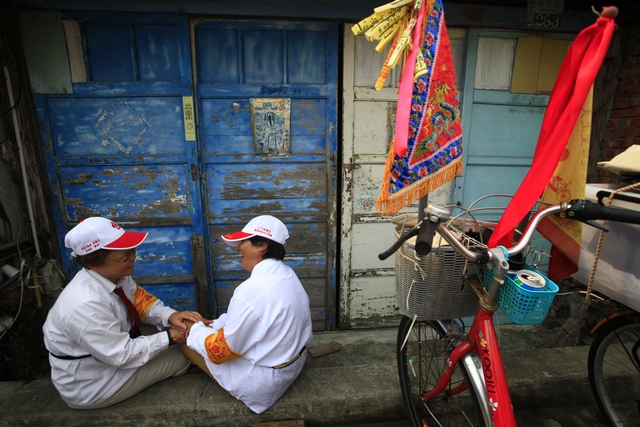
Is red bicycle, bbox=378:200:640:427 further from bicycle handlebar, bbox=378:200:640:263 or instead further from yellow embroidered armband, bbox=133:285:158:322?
yellow embroidered armband, bbox=133:285:158:322

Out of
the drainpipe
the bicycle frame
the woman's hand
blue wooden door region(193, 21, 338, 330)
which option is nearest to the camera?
the bicycle frame

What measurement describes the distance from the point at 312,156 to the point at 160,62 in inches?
66.1

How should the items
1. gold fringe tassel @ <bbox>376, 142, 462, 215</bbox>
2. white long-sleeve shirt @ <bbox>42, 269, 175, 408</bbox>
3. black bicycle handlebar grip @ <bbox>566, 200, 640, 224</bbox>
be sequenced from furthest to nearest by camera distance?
white long-sleeve shirt @ <bbox>42, 269, 175, 408</bbox> → gold fringe tassel @ <bbox>376, 142, 462, 215</bbox> → black bicycle handlebar grip @ <bbox>566, 200, 640, 224</bbox>

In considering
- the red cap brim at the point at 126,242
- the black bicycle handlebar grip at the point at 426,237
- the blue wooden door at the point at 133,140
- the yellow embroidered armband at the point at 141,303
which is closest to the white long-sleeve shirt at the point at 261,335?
the yellow embroidered armband at the point at 141,303

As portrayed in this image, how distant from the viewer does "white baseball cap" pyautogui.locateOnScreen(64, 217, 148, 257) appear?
1.96m

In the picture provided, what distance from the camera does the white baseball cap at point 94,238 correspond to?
77.2 inches

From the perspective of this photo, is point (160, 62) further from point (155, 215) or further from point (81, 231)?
point (81, 231)

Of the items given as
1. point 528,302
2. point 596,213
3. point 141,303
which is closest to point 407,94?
point 596,213

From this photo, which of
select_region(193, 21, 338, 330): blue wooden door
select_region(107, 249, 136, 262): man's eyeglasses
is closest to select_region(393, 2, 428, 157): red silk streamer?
select_region(193, 21, 338, 330): blue wooden door

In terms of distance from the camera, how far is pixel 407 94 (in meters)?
1.57

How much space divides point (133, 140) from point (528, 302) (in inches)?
135

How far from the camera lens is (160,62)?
9.94ft

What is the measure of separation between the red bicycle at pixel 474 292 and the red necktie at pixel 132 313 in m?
1.84

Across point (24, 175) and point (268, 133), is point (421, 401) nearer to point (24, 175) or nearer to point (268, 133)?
point (268, 133)
